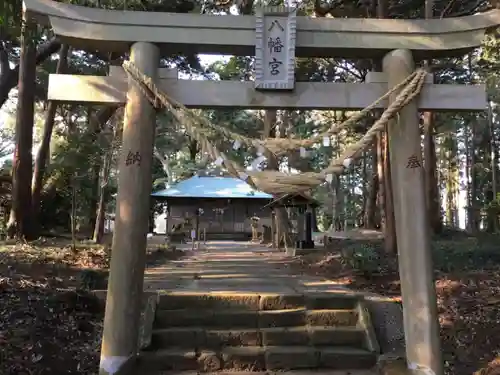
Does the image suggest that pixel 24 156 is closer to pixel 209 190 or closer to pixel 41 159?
pixel 41 159

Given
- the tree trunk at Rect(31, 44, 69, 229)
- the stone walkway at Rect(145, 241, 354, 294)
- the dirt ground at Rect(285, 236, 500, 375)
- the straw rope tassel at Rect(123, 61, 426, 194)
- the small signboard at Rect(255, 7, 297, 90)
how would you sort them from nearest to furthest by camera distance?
the straw rope tassel at Rect(123, 61, 426, 194)
the small signboard at Rect(255, 7, 297, 90)
the dirt ground at Rect(285, 236, 500, 375)
the stone walkway at Rect(145, 241, 354, 294)
the tree trunk at Rect(31, 44, 69, 229)

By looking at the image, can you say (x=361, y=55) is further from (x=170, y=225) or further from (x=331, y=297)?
(x=170, y=225)

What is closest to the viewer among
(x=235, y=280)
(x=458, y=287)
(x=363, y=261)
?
(x=458, y=287)

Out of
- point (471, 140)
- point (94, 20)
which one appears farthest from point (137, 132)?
point (471, 140)

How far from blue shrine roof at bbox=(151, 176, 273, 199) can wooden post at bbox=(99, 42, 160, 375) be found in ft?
67.1

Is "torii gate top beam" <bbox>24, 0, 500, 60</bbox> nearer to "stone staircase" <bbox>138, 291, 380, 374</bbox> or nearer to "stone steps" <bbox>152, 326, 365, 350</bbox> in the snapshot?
"stone staircase" <bbox>138, 291, 380, 374</bbox>

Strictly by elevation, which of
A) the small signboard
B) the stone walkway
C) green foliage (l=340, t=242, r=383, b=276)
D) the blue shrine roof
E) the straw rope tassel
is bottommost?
the stone walkway

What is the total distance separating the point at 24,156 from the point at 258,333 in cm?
903

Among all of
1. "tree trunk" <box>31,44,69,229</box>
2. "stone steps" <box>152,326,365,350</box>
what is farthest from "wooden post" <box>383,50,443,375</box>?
"tree trunk" <box>31,44,69,229</box>

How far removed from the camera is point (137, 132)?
479 centimetres

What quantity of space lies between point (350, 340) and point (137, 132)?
3.22m

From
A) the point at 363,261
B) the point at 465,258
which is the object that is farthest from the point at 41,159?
the point at 465,258

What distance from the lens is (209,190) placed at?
26.7m

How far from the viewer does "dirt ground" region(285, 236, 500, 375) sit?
5.18m
